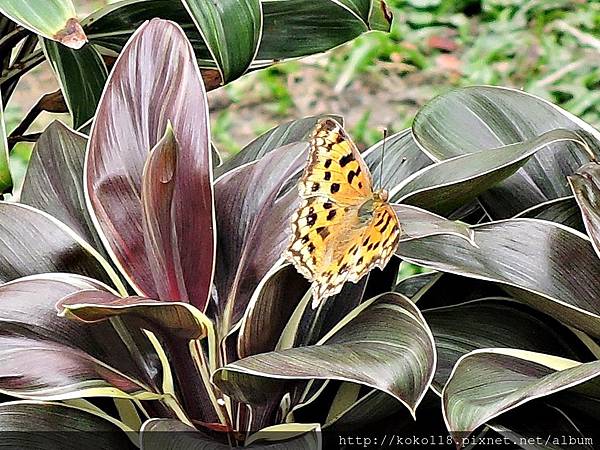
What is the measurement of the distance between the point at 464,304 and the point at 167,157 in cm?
27

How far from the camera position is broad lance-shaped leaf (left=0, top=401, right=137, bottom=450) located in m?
0.74

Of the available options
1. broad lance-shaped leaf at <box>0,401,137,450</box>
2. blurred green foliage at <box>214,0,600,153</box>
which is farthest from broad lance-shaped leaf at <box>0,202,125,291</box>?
blurred green foliage at <box>214,0,600,153</box>

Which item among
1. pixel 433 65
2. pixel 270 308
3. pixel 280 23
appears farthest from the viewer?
pixel 433 65

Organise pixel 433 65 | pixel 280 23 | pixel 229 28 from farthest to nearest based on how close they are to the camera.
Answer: pixel 433 65
pixel 280 23
pixel 229 28

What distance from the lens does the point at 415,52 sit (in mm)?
2658

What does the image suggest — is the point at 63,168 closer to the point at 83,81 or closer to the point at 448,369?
the point at 83,81

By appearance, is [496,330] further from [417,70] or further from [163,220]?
[417,70]

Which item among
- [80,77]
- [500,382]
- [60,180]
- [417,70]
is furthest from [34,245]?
[417,70]

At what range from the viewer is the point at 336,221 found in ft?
2.23

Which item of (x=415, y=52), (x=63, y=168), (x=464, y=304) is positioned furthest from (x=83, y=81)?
(x=415, y=52)

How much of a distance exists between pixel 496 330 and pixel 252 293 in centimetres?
20

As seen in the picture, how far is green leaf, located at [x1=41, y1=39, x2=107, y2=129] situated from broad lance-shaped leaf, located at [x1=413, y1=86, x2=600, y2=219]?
0.40 metres

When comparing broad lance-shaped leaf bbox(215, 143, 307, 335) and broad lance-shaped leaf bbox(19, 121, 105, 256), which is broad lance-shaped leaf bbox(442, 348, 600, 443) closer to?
broad lance-shaped leaf bbox(215, 143, 307, 335)

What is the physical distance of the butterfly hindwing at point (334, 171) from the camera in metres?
0.67
